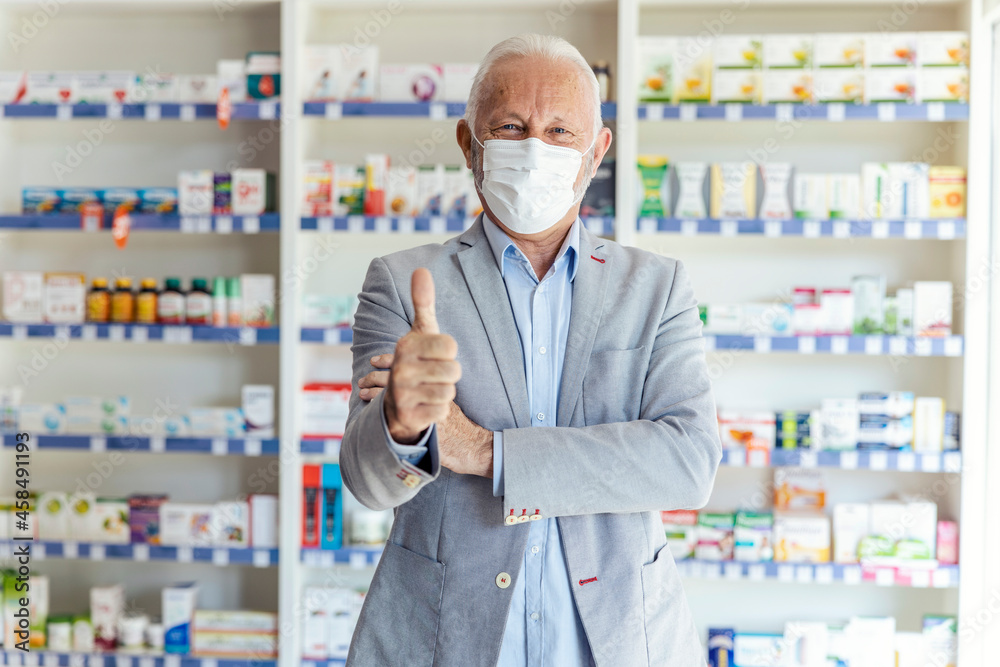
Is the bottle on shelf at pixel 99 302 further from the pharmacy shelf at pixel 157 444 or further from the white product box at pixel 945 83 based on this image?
the white product box at pixel 945 83

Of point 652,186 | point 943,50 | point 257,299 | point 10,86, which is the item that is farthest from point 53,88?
point 943,50

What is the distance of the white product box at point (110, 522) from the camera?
3.61 m

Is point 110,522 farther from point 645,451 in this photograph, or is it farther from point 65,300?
point 645,451

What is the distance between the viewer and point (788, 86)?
3.33 m

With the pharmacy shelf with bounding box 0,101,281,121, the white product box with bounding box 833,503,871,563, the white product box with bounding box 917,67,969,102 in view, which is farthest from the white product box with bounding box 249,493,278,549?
the white product box with bounding box 917,67,969,102

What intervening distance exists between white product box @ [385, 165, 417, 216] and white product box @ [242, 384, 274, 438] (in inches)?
39.0

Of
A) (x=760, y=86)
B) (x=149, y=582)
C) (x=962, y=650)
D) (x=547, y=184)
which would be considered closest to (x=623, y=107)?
(x=760, y=86)

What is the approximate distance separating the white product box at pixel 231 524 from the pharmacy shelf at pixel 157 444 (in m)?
0.27

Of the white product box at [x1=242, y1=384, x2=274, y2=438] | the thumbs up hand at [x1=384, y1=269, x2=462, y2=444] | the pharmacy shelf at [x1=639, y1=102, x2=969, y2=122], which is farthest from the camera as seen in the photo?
the white product box at [x1=242, y1=384, x2=274, y2=438]

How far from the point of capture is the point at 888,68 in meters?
3.28

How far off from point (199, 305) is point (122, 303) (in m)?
0.36

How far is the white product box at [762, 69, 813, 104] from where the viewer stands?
3.33 meters

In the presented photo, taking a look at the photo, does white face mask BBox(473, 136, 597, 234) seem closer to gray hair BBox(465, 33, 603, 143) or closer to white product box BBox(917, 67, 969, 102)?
gray hair BBox(465, 33, 603, 143)

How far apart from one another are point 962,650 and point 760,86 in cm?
249
